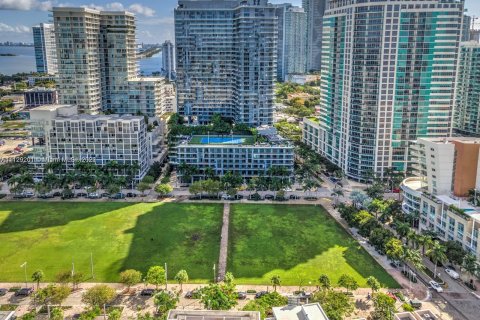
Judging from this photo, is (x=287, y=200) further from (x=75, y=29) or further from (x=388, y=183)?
(x=75, y=29)

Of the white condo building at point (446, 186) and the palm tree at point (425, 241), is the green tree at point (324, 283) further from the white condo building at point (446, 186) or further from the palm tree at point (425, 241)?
the white condo building at point (446, 186)

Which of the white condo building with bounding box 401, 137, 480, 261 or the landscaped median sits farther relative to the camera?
the white condo building with bounding box 401, 137, 480, 261

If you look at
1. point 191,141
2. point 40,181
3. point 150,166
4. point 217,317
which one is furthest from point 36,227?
point 217,317

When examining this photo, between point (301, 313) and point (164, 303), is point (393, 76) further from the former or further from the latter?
point (164, 303)

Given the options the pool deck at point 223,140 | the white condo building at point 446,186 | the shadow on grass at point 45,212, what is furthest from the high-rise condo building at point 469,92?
the shadow on grass at point 45,212

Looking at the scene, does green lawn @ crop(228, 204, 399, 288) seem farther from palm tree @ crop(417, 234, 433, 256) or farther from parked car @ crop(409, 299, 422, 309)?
palm tree @ crop(417, 234, 433, 256)

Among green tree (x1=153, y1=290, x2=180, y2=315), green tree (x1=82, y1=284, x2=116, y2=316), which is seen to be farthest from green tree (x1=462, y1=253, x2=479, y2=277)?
green tree (x1=82, y1=284, x2=116, y2=316)
